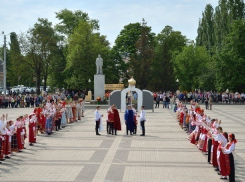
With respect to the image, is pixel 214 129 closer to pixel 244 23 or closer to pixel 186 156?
pixel 186 156

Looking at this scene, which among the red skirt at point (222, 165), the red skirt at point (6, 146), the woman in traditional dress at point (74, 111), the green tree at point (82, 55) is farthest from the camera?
the green tree at point (82, 55)

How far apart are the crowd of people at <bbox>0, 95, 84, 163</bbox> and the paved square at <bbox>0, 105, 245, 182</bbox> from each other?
48 centimetres

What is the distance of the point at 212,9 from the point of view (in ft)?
265

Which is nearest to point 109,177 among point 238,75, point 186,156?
point 186,156

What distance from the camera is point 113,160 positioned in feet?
49.8

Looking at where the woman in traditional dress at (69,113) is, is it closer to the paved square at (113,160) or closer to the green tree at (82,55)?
the paved square at (113,160)

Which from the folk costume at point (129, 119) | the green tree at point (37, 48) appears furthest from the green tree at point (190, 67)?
the folk costume at point (129, 119)

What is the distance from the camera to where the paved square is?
12.7 meters

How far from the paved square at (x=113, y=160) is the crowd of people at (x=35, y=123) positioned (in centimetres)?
48

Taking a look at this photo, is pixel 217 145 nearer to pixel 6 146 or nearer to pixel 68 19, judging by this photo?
pixel 6 146

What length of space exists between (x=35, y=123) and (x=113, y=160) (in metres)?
6.06

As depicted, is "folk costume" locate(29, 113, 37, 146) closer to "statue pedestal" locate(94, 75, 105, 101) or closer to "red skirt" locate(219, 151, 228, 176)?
"red skirt" locate(219, 151, 228, 176)

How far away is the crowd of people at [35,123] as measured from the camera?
15977 mm

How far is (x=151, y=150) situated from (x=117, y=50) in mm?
58281
